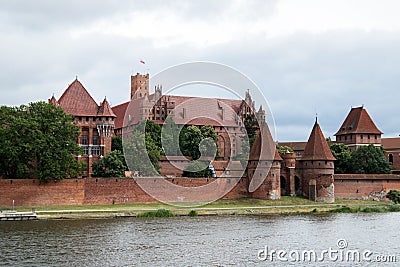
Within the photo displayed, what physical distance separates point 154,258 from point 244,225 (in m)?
12.2

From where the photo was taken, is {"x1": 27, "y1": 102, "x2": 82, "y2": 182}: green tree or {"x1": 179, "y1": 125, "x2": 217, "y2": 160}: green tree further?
{"x1": 179, "y1": 125, "x2": 217, "y2": 160}: green tree

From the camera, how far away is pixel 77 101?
61.9 metres

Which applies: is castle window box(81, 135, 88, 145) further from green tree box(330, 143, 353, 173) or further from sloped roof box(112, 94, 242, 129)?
green tree box(330, 143, 353, 173)

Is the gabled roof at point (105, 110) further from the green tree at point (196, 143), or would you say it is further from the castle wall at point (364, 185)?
the castle wall at point (364, 185)

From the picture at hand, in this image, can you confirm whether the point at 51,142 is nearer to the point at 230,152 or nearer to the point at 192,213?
the point at 192,213

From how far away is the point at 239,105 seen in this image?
8269cm

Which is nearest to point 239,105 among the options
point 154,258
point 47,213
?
point 47,213

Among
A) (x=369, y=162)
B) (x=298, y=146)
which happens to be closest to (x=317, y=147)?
(x=369, y=162)

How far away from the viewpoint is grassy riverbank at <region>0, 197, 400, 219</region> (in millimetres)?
40625

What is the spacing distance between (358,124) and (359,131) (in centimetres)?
104

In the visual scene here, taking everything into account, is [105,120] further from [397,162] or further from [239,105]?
[397,162]

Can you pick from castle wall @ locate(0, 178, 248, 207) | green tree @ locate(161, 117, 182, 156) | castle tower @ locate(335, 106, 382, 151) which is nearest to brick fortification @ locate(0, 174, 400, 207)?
castle wall @ locate(0, 178, 248, 207)
